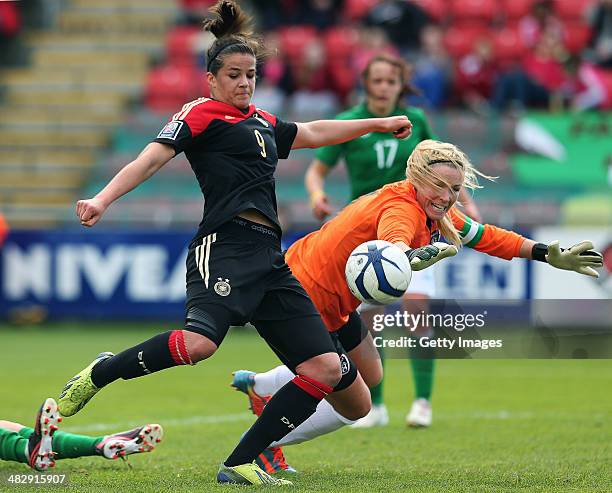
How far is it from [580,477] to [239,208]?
2.07 meters

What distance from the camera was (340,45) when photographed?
17141mm

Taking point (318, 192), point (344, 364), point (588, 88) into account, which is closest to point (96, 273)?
point (588, 88)

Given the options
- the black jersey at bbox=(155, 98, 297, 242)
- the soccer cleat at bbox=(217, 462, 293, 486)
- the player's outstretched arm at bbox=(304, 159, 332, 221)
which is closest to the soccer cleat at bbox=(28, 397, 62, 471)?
the soccer cleat at bbox=(217, 462, 293, 486)

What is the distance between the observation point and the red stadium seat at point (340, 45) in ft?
56.1

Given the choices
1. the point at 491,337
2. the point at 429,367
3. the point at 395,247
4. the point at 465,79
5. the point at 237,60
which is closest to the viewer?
the point at 395,247

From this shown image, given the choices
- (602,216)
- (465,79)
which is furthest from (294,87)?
(602,216)

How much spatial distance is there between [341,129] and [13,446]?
2.24 m

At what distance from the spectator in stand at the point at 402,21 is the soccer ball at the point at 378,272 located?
12124mm

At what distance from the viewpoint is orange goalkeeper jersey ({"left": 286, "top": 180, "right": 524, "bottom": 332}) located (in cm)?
553

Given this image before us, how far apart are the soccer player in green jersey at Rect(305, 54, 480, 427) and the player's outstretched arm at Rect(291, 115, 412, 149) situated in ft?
6.37

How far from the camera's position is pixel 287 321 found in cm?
545

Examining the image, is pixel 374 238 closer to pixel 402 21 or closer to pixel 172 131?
pixel 172 131

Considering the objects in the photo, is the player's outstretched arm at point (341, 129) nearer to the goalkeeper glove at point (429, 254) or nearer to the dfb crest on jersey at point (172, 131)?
the dfb crest on jersey at point (172, 131)

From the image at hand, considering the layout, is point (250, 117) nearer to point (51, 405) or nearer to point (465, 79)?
point (51, 405)
